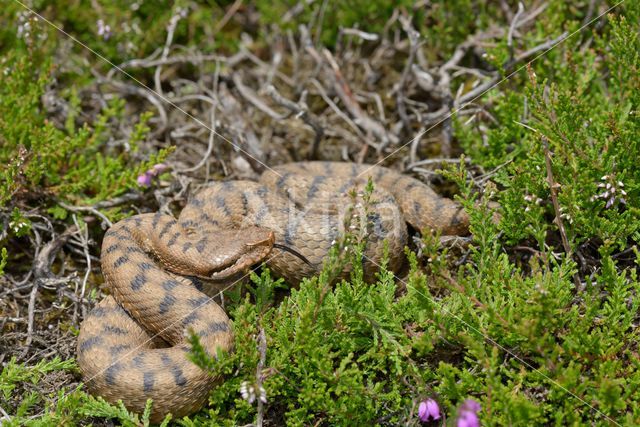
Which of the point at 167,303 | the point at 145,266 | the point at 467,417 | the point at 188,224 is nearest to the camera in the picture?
the point at 467,417

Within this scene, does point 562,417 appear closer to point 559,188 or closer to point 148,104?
point 559,188

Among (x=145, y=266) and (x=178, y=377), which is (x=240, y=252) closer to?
(x=145, y=266)

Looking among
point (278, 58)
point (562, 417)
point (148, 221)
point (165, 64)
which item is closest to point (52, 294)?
point (148, 221)

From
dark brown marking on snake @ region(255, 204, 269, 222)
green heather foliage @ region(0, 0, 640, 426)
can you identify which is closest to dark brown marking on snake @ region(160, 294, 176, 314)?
green heather foliage @ region(0, 0, 640, 426)

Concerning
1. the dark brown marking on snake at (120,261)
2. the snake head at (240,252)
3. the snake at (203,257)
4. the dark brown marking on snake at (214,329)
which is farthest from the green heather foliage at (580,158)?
the dark brown marking on snake at (120,261)

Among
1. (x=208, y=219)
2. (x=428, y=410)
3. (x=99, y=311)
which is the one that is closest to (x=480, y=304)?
(x=428, y=410)

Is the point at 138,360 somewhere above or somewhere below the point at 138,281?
below
